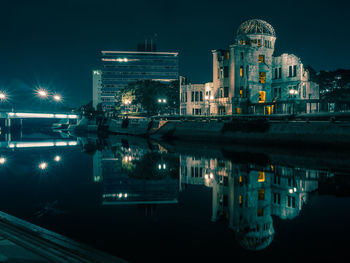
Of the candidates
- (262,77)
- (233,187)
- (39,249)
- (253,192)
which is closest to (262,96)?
(262,77)

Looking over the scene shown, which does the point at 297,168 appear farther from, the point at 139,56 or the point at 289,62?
the point at 139,56

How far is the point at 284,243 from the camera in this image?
941 cm

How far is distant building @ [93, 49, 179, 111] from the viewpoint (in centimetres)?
18438

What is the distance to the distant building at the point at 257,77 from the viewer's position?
65.2m

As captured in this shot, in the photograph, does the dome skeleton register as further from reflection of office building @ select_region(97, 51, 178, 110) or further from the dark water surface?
reflection of office building @ select_region(97, 51, 178, 110)

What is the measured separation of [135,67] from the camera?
7298 inches

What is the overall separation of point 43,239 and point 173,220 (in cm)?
534

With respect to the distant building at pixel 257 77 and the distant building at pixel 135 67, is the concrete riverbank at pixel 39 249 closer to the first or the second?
the distant building at pixel 257 77

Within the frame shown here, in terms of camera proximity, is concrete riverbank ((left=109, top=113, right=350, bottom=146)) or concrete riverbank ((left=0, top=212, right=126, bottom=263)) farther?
concrete riverbank ((left=109, top=113, right=350, bottom=146))

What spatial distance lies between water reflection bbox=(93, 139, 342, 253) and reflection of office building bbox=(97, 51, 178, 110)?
159 m

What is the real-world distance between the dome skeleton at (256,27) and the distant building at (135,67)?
11201 centimetres

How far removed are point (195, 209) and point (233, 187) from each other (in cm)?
529

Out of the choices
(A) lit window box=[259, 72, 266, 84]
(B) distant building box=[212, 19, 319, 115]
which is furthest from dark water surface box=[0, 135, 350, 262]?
(A) lit window box=[259, 72, 266, 84]

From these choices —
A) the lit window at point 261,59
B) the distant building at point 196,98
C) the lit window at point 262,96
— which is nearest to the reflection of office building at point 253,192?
the lit window at point 262,96
